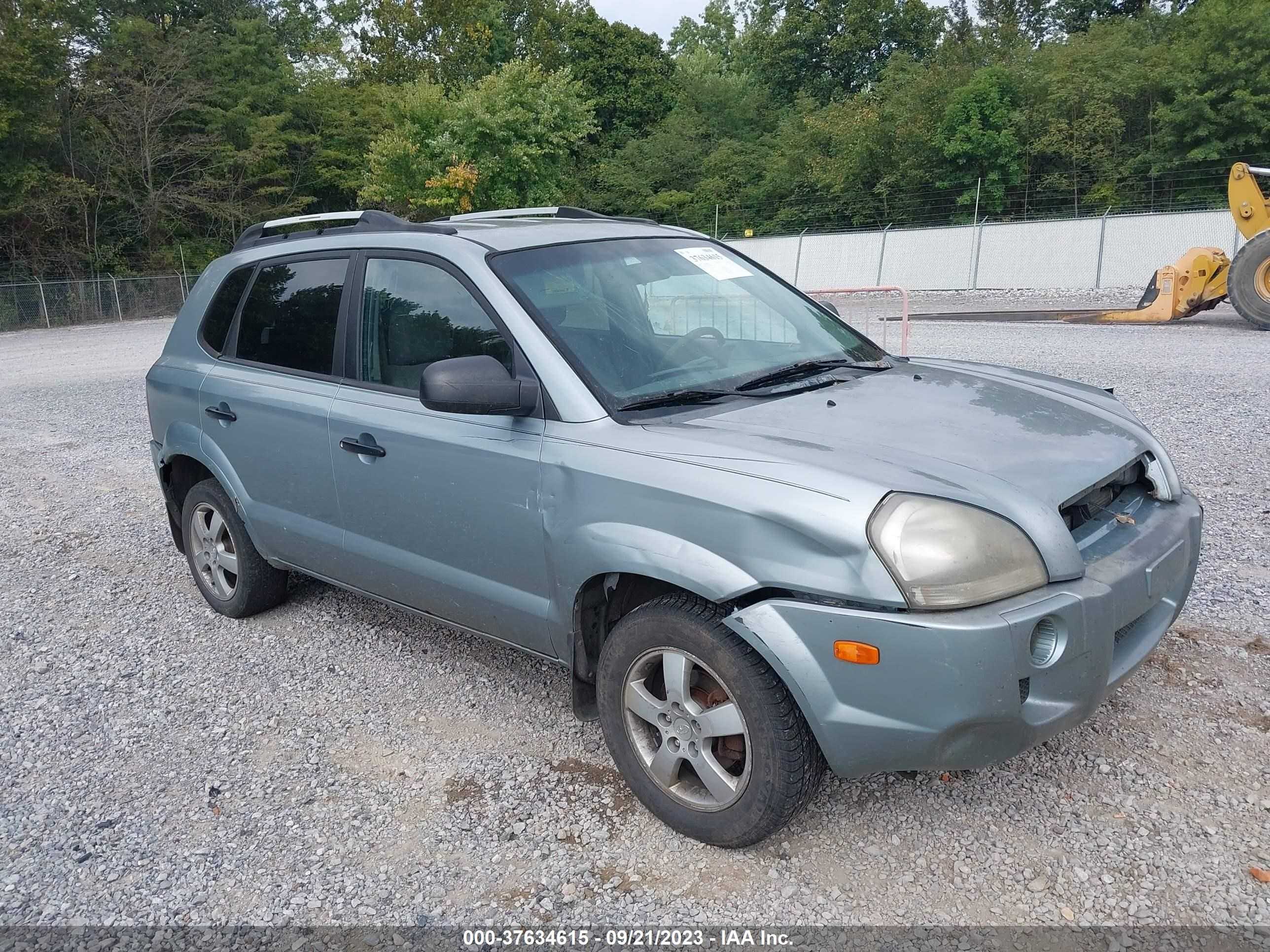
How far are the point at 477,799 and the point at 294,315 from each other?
7.43ft

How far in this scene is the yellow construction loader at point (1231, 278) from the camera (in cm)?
1424

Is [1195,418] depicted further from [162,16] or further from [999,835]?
[162,16]

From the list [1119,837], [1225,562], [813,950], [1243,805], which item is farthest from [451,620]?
[1225,562]

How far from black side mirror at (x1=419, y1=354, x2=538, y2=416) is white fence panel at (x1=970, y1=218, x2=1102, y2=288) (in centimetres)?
2568

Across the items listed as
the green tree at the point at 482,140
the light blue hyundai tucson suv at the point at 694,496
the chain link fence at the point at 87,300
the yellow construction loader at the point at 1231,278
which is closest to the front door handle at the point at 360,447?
the light blue hyundai tucson suv at the point at 694,496

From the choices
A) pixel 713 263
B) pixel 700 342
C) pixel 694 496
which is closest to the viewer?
pixel 694 496

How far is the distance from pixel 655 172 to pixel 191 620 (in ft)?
145

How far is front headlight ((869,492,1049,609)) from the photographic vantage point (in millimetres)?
2447

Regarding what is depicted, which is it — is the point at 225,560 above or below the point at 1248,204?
below

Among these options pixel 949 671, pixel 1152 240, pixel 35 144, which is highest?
pixel 35 144

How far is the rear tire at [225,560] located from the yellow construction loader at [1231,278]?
14.2 meters

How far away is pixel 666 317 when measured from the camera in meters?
3.78

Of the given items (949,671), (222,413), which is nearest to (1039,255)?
(222,413)

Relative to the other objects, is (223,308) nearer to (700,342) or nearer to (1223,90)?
(700,342)
